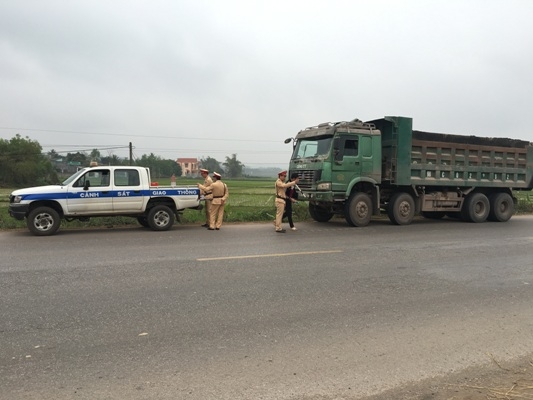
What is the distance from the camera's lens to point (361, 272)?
6770 mm

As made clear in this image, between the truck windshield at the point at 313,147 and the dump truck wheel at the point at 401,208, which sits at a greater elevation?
the truck windshield at the point at 313,147

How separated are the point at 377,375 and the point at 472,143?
13.0 metres

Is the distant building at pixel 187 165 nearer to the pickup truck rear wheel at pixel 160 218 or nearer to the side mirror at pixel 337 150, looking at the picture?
the pickup truck rear wheel at pixel 160 218

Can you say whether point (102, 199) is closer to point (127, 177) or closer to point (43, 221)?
point (127, 177)

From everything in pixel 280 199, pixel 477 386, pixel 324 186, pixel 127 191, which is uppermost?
pixel 324 186

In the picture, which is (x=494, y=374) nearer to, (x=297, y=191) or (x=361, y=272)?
(x=361, y=272)

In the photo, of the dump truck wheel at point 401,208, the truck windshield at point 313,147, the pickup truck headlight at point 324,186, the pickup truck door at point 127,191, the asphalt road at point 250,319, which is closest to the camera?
the asphalt road at point 250,319

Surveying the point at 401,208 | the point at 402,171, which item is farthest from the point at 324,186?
the point at 401,208

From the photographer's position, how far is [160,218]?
11.8 meters

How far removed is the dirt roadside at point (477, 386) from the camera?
3.08 metres

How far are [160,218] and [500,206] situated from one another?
11974 millimetres

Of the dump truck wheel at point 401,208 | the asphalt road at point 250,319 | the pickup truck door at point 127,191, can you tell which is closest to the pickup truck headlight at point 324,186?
the dump truck wheel at point 401,208

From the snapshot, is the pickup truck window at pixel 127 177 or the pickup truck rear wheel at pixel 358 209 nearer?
the pickup truck window at pixel 127 177

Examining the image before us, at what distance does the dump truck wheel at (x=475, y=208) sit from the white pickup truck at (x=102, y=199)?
9.25 metres
